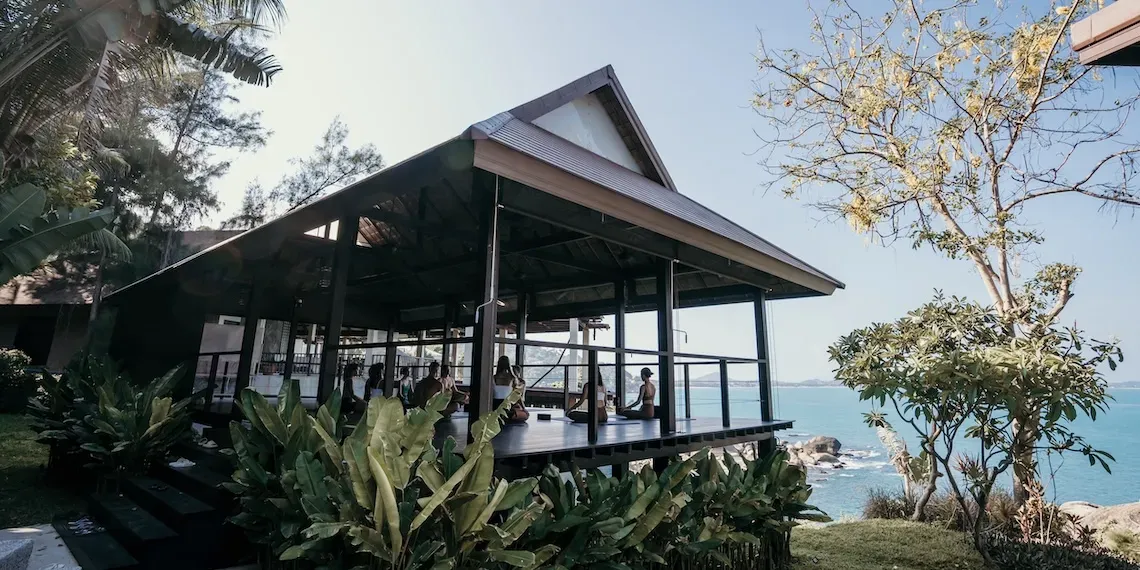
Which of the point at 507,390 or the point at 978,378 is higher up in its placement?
the point at 978,378

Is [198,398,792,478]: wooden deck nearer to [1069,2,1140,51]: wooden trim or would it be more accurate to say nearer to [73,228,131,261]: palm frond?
[1069,2,1140,51]: wooden trim

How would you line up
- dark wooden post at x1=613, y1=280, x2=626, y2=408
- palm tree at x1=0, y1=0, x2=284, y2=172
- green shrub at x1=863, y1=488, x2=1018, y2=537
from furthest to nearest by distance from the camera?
1. dark wooden post at x1=613, y1=280, x2=626, y2=408
2. green shrub at x1=863, y1=488, x2=1018, y2=537
3. palm tree at x1=0, y1=0, x2=284, y2=172

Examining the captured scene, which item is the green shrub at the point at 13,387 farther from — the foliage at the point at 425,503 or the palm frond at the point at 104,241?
the foliage at the point at 425,503

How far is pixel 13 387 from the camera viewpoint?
12914 millimetres

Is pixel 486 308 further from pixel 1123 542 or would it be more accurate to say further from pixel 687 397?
pixel 1123 542

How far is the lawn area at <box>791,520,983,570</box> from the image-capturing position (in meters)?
6.31

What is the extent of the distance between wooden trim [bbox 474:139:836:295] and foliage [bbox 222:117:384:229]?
2063 cm

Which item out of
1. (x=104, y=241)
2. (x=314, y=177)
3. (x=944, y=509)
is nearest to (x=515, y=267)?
(x=944, y=509)

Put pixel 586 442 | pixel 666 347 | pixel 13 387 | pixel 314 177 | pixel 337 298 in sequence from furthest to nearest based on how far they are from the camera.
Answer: pixel 314 177 → pixel 13 387 → pixel 666 347 → pixel 337 298 → pixel 586 442

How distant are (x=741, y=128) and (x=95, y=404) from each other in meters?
14.4

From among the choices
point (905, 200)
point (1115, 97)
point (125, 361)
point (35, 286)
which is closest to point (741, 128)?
point (905, 200)

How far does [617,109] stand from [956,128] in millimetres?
7978

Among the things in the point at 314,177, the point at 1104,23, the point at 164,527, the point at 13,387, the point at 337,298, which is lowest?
the point at 164,527

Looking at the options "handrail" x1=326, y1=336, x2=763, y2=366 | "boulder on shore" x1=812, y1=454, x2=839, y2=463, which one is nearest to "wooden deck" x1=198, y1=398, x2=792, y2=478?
"handrail" x1=326, y1=336, x2=763, y2=366
